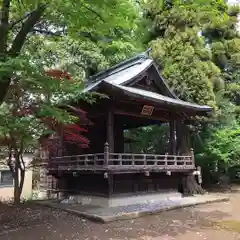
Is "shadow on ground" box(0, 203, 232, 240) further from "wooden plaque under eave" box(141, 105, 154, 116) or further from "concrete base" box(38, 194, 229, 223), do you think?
"wooden plaque under eave" box(141, 105, 154, 116)

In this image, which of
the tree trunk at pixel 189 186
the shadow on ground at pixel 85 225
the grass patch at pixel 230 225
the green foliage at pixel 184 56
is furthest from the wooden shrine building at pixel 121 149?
the grass patch at pixel 230 225

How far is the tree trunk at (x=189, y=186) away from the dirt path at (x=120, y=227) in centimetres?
495

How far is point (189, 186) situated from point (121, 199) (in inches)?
230

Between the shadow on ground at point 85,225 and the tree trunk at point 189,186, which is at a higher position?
the tree trunk at point 189,186

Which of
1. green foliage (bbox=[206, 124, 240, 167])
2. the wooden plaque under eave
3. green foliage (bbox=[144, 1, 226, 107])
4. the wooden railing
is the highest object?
green foliage (bbox=[144, 1, 226, 107])

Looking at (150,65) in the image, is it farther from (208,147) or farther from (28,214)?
(28,214)

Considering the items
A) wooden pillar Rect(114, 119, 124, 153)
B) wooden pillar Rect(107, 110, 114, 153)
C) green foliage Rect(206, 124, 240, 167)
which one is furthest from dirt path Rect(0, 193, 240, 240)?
green foliage Rect(206, 124, 240, 167)

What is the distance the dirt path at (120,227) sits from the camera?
7684 mm

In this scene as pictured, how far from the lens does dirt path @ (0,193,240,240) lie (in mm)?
7684

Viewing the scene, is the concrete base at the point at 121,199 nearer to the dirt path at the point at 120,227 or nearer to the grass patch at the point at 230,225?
the dirt path at the point at 120,227

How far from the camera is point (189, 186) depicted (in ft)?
53.9

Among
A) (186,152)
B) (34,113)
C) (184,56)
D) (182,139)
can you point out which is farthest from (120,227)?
(184,56)

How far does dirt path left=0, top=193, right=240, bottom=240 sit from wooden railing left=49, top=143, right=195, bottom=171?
2.12 m

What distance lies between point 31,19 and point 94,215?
6373mm
